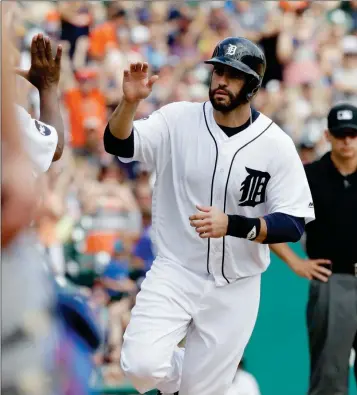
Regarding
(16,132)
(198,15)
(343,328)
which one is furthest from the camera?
(198,15)

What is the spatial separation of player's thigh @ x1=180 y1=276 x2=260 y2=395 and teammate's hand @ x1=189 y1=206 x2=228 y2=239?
0.63 meters

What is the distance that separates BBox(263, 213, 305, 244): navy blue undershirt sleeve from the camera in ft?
18.0

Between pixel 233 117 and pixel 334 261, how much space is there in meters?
1.45

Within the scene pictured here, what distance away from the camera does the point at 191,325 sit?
5.75m

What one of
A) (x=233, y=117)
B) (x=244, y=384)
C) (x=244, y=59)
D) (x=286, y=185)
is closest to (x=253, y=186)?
(x=286, y=185)

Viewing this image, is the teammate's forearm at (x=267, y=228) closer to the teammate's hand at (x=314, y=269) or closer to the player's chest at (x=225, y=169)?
the player's chest at (x=225, y=169)

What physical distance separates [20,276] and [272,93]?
33.4 feet

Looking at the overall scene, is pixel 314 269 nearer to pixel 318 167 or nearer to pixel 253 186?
pixel 318 167

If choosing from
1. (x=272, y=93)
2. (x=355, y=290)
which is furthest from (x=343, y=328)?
(x=272, y=93)

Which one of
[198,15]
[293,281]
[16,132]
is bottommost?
[293,281]

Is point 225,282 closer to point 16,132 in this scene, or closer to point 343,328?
point 343,328

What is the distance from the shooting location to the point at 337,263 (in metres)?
6.61

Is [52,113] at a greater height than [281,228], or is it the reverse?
[52,113]

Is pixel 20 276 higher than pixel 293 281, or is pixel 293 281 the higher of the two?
pixel 20 276
